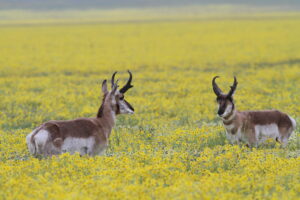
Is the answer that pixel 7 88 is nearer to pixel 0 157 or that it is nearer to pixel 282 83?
pixel 282 83

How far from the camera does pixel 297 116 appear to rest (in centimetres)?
1645

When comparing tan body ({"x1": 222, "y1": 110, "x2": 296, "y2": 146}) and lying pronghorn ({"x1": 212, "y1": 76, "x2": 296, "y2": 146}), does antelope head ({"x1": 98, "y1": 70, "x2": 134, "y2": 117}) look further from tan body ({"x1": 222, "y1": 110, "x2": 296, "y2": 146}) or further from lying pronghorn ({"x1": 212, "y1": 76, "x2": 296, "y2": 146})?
tan body ({"x1": 222, "y1": 110, "x2": 296, "y2": 146})

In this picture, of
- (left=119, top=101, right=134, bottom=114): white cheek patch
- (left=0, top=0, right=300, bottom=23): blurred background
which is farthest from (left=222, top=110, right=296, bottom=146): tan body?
(left=0, top=0, right=300, bottom=23): blurred background

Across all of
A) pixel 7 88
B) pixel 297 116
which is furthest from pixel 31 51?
pixel 297 116

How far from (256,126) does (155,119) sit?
5.51m

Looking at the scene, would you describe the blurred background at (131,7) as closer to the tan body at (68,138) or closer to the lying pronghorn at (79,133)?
the lying pronghorn at (79,133)

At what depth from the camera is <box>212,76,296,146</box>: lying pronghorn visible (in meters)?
11.8

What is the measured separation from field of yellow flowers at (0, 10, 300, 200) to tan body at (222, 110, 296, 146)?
0.27 m

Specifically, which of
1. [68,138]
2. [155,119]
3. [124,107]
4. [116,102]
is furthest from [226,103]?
[155,119]

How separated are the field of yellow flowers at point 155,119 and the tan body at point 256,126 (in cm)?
27

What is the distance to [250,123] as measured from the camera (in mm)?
11930

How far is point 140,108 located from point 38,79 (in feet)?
33.6

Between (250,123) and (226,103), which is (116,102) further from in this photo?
(250,123)

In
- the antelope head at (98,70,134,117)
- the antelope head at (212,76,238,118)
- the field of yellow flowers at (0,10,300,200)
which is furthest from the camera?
the antelope head at (212,76,238,118)
